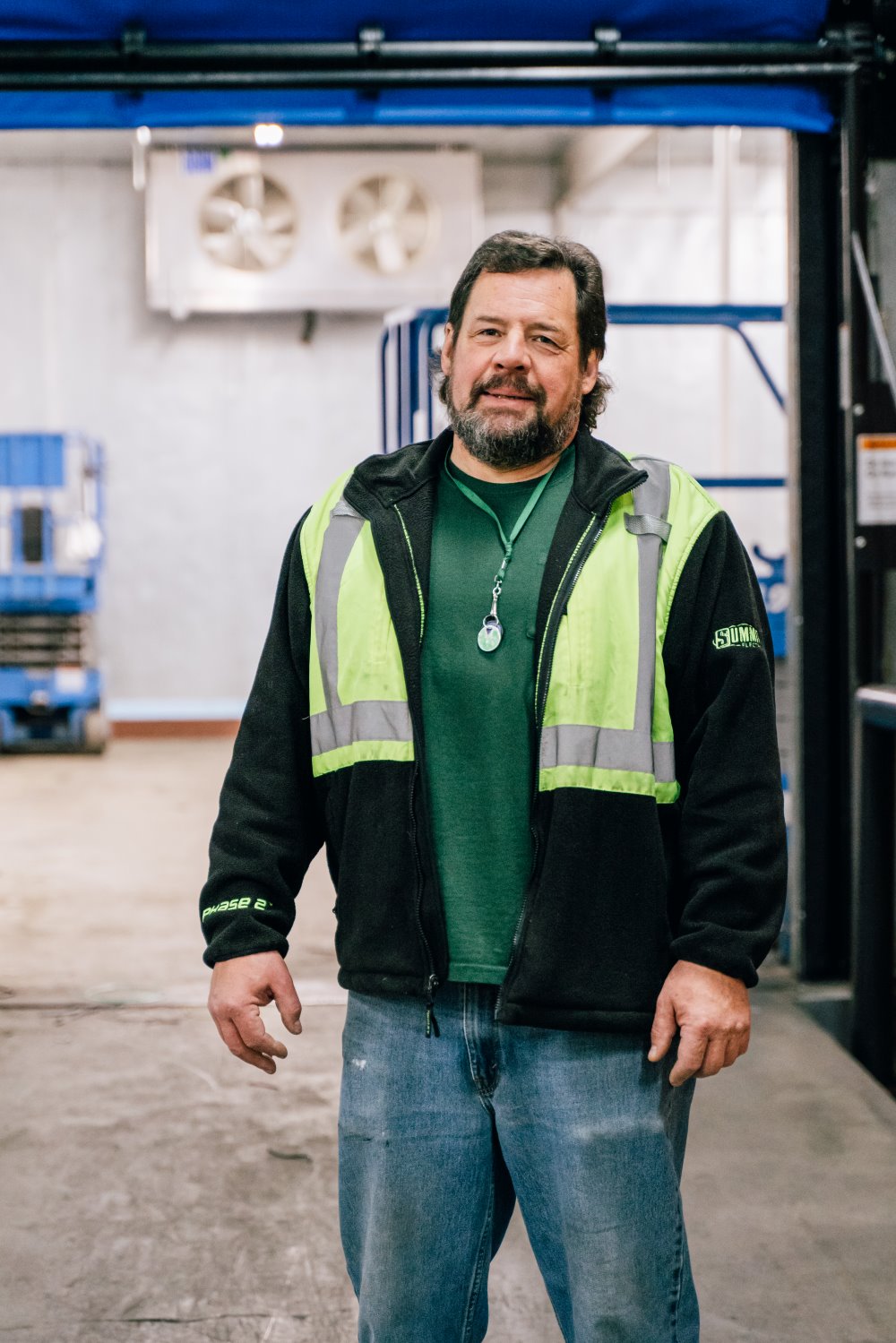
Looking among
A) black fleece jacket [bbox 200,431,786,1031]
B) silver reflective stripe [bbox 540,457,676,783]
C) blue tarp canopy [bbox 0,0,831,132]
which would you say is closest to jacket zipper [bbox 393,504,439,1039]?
black fleece jacket [bbox 200,431,786,1031]

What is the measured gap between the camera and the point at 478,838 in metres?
1.66

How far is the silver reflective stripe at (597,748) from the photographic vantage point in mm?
1629

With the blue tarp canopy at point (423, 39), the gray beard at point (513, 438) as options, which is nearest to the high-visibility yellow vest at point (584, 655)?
the gray beard at point (513, 438)

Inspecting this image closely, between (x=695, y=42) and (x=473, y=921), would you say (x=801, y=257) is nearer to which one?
(x=695, y=42)

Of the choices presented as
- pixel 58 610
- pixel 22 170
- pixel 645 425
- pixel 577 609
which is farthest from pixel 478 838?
pixel 22 170

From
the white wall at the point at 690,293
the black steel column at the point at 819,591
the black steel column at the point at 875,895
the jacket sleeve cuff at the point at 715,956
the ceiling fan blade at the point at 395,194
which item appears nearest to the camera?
the jacket sleeve cuff at the point at 715,956

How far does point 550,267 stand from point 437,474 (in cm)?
29

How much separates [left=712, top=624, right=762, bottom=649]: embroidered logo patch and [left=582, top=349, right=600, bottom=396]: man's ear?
1.25 feet

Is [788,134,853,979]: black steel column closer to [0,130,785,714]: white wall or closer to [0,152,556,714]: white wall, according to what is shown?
[0,130,785,714]: white wall

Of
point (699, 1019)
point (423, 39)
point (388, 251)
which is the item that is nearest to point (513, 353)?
point (699, 1019)

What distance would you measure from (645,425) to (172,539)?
3.80 m

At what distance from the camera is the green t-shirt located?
5.41 feet

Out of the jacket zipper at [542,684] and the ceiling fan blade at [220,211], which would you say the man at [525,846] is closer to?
the jacket zipper at [542,684]

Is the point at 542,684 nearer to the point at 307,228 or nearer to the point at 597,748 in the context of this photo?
the point at 597,748
